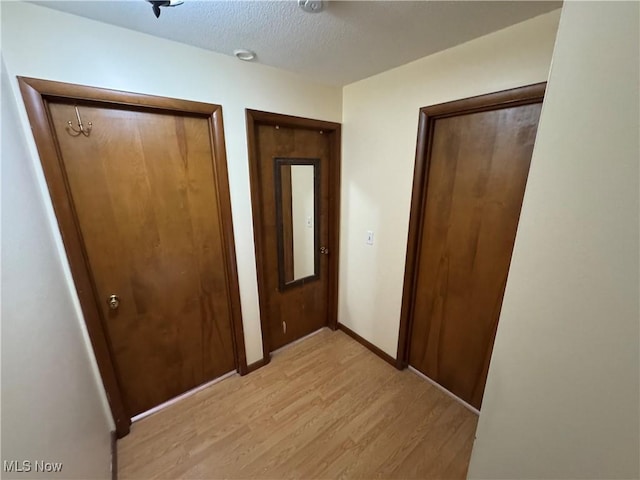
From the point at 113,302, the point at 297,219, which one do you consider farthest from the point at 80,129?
the point at 297,219

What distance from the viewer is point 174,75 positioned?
135 centimetres

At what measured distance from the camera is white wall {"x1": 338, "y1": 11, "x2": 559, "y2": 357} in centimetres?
121

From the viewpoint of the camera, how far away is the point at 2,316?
29.5 inches

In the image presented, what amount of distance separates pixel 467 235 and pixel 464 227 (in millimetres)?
53

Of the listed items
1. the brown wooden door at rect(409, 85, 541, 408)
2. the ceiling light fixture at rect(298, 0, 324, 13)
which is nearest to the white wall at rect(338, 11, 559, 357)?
the brown wooden door at rect(409, 85, 541, 408)

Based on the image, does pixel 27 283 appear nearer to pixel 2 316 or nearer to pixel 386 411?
pixel 2 316

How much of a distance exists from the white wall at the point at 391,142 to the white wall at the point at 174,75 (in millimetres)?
376

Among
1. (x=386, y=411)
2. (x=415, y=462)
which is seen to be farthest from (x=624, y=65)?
(x=386, y=411)

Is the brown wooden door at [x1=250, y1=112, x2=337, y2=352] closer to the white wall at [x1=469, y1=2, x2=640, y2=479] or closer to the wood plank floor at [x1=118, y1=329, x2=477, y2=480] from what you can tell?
the wood plank floor at [x1=118, y1=329, x2=477, y2=480]

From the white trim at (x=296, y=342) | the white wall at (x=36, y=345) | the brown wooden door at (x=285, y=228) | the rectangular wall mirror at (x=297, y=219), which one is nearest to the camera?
the white wall at (x=36, y=345)

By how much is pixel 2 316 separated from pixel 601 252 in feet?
4.97

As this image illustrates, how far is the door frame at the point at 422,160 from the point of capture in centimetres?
123

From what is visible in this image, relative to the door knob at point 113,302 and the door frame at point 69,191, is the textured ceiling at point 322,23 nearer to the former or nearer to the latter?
the door frame at point 69,191

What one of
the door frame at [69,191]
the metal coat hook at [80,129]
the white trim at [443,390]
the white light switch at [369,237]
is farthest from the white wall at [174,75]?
the white trim at [443,390]
